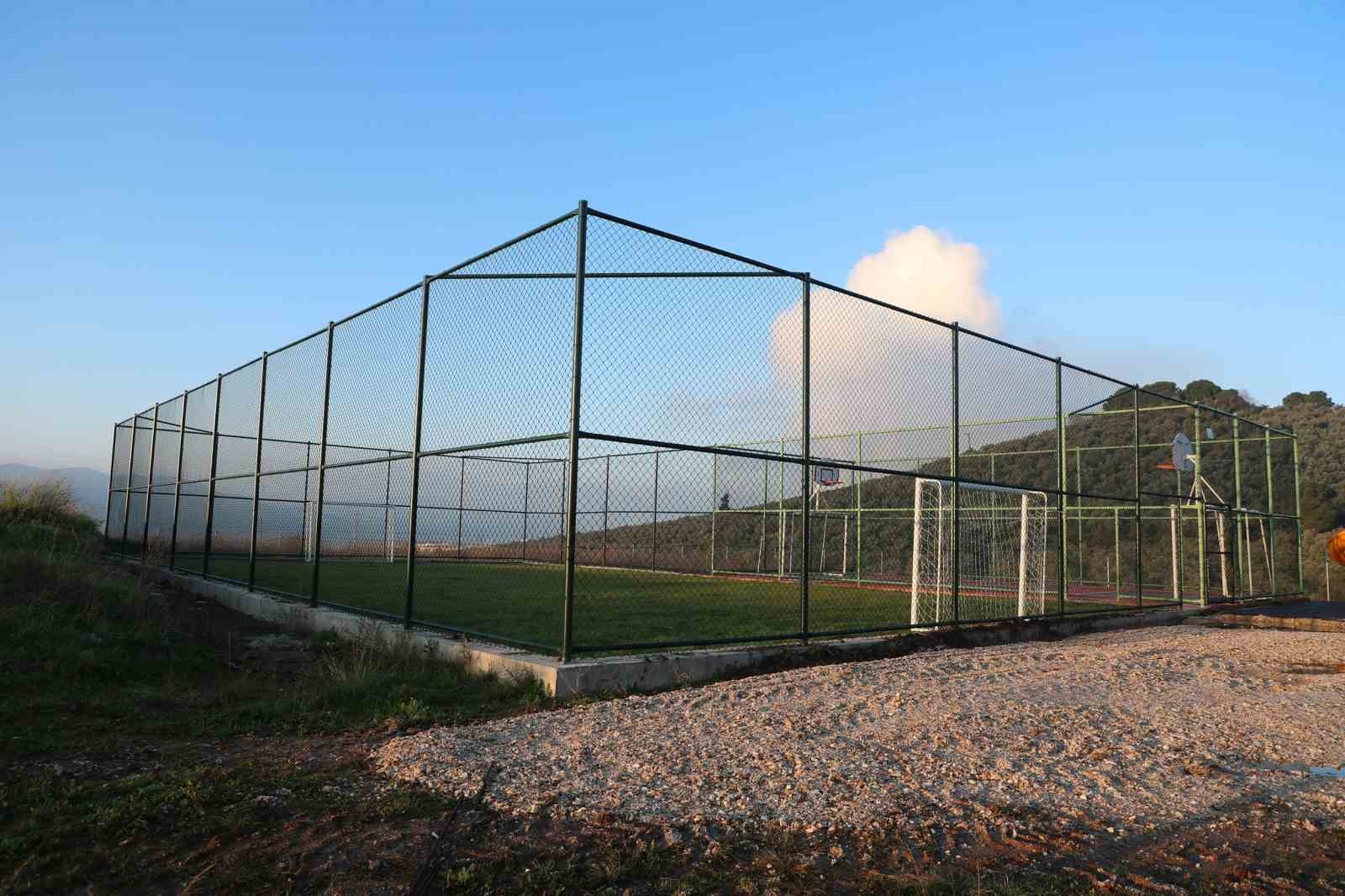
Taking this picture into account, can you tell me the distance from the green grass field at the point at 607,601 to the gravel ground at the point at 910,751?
129 centimetres

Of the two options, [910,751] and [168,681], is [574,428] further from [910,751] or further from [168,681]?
[168,681]

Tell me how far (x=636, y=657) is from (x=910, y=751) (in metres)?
2.16

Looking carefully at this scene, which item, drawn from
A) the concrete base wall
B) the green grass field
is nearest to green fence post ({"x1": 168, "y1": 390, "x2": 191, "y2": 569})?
the green grass field

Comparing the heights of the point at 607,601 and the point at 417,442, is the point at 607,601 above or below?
below

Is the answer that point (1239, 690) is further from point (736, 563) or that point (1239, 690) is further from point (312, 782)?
point (736, 563)

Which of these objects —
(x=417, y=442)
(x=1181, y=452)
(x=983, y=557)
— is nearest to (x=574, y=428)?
(x=417, y=442)

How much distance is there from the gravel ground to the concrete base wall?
33 centimetres

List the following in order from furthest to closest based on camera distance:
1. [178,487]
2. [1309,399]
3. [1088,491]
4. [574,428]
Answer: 1. [1309,399]
2. [1088,491]
3. [178,487]
4. [574,428]

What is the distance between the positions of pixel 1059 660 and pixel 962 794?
13.4ft

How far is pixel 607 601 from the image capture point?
1219cm

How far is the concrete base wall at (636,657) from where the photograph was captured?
548 cm

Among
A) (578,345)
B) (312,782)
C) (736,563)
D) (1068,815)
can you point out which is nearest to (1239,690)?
(1068,815)

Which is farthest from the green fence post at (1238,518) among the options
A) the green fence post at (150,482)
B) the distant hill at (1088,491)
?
the green fence post at (150,482)

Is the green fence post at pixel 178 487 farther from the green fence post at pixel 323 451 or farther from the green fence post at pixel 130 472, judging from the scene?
the green fence post at pixel 323 451
